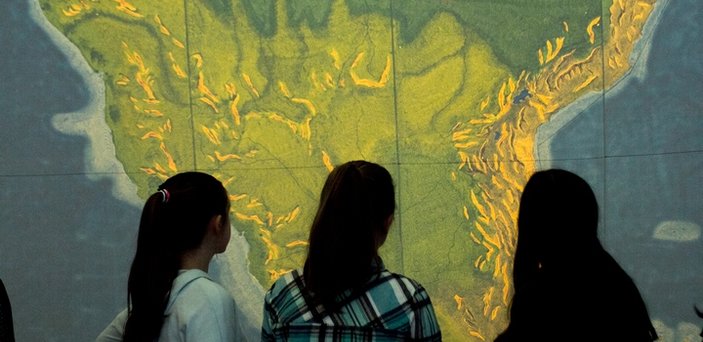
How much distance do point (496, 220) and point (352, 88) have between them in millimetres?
874

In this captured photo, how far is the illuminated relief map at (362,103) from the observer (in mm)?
3646

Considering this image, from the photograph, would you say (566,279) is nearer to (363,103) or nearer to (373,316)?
(373,316)

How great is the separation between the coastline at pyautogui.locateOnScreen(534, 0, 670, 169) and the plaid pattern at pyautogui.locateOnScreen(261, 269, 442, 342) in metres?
2.03

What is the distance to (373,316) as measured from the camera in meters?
1.87

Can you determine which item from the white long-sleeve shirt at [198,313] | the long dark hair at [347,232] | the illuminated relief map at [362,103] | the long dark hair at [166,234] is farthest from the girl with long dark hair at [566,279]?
the illuminated relief map at [362,103]

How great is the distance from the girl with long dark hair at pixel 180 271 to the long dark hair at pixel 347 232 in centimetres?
25

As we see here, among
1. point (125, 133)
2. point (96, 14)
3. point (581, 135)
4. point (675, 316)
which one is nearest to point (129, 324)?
point (125, 133)

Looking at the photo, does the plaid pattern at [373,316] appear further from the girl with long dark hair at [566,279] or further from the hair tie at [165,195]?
the hair tie at [165,195]

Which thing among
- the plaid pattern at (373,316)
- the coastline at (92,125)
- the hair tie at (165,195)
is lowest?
the plaid pattern at (373,316)

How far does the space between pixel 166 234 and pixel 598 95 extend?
94.5 inches

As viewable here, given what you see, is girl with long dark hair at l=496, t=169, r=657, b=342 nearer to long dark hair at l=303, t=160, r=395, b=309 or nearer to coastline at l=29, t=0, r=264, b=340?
long dark hair at l=303, t=160, r=395, b=309

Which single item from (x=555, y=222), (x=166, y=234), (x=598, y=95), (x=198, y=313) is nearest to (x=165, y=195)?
(x=166, y=234)

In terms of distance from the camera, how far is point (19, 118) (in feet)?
11.9

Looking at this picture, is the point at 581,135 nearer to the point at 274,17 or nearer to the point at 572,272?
the point at 274,17
